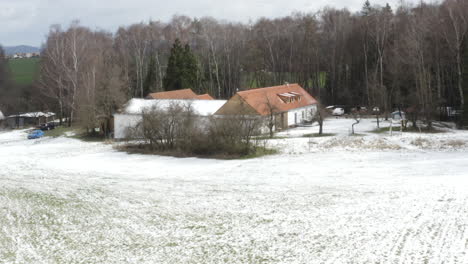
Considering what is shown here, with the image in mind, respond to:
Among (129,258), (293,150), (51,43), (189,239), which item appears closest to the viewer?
(129,258)

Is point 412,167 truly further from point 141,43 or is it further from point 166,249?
point 141,43

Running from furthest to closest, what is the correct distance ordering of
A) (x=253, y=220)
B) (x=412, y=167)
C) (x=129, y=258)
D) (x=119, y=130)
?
1. (x=119, y=130)
2. (x=412, y=167)
3. (x=253, y=220)
4. (x=129, y=258)

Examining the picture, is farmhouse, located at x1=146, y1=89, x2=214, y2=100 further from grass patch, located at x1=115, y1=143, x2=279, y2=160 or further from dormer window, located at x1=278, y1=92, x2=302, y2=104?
grass patch, located at x1=115, y1=143, x2=279, y2=160

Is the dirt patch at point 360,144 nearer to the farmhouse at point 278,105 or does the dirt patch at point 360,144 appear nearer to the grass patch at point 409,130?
the grass patch at point 409,130

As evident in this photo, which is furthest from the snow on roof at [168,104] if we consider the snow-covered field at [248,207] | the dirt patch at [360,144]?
the dirt patch at [360,144]

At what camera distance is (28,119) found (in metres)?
67.6

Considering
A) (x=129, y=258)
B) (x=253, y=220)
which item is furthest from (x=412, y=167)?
(x=129, y=258)

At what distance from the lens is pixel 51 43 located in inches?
2322

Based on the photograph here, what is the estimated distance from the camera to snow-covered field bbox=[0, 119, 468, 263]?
1428 centimetres

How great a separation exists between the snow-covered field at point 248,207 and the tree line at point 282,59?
15312mm

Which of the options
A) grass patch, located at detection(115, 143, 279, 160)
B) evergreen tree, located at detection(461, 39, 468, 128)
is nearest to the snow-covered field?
grass patch, located at detection(115, 143, 279, 160)

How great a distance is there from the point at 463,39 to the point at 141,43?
1710 inches

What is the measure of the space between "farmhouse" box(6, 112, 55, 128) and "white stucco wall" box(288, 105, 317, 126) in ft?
118

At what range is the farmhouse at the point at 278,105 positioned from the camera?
136 ft
